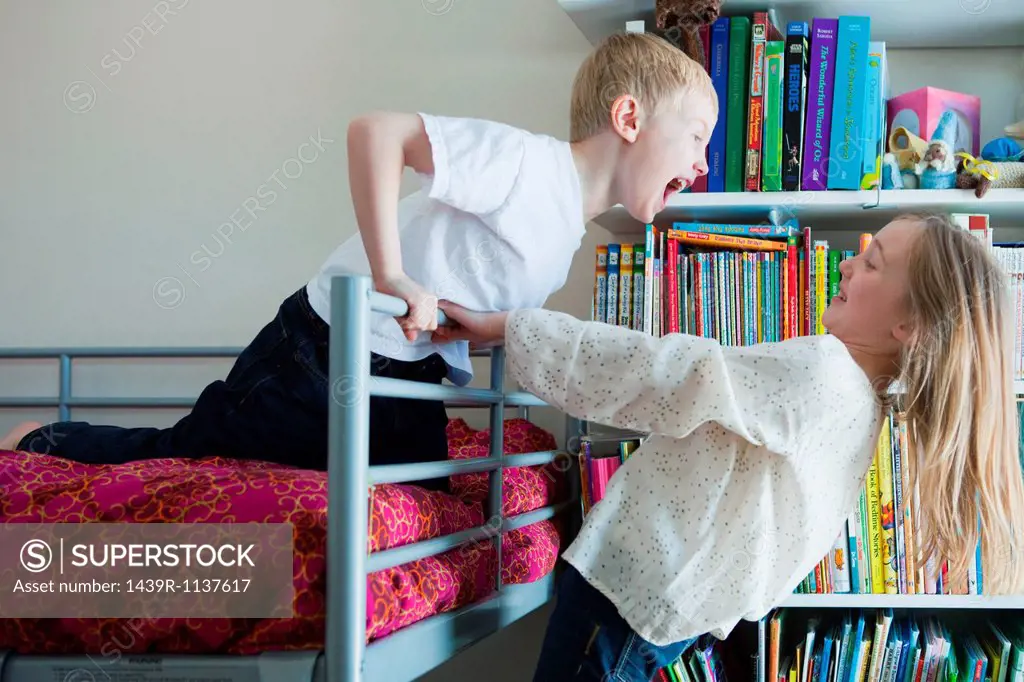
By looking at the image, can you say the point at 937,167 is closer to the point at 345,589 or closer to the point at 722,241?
the point at 722,241

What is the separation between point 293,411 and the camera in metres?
1.15

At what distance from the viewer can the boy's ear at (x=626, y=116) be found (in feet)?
3.80

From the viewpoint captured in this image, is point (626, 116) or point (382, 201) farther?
point (626, 116)

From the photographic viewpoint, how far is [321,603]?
791 mm

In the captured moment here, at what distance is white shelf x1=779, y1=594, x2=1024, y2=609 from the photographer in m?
1.46

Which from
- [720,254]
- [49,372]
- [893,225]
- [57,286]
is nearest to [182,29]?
[57,286]

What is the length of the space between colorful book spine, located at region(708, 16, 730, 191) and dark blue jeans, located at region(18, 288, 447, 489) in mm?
576

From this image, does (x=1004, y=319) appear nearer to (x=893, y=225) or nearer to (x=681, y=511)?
(x=893, y=225)

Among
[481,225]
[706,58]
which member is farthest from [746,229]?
[481,225]

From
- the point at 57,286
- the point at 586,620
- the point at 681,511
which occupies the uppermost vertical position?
the point at 57,286

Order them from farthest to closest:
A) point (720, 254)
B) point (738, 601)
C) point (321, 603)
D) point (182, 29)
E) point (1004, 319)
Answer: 1. point (182, 29)
2. point (720, 254)
3. point (1004, 319)
4. point (738, 601)
5. point (321, 603)

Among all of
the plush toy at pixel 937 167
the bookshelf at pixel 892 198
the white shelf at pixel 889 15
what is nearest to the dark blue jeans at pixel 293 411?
the bookshelf at pixel 892 198

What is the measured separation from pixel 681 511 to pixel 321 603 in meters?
0.42

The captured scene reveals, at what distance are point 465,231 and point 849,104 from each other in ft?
2.41
